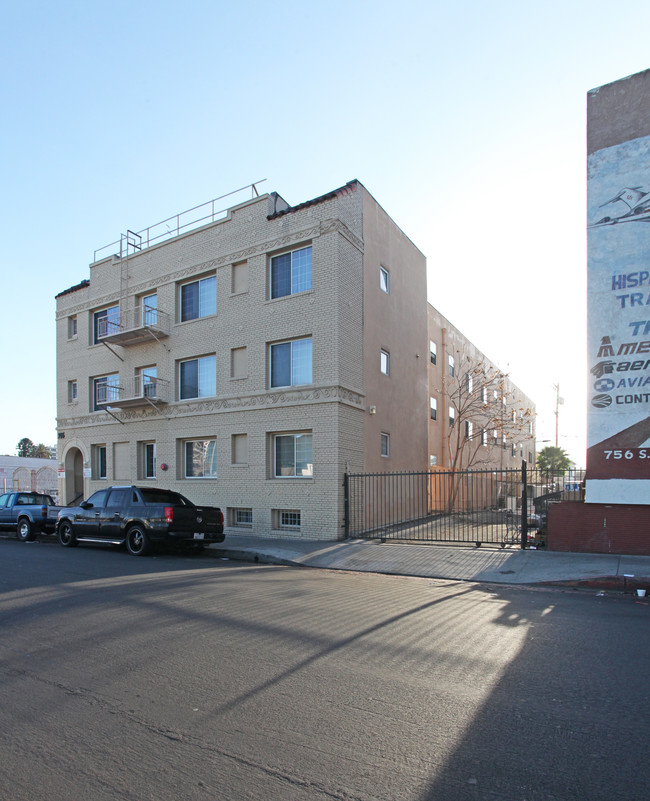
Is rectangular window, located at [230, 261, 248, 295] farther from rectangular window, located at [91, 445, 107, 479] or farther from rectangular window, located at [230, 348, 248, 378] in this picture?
rectangular window, located at [91, 445, 107, 479]

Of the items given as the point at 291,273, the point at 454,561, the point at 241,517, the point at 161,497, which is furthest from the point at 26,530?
the point at 454,561

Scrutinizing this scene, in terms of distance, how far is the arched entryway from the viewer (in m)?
26.0

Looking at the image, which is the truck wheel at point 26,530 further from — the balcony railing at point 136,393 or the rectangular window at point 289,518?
the rectangular window at point 289,518

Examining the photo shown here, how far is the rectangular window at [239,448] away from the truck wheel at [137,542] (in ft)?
17.4

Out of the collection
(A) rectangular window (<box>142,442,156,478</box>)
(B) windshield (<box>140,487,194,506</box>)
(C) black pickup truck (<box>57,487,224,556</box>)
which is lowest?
(C) black pickup truck (<box>57,487,224,556</box>)

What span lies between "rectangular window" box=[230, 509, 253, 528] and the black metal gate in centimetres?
375

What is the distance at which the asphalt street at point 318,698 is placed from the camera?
3.37 m

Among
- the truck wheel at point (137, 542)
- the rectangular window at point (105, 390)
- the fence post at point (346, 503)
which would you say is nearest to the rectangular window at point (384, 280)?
the fence post at point (346, 503)

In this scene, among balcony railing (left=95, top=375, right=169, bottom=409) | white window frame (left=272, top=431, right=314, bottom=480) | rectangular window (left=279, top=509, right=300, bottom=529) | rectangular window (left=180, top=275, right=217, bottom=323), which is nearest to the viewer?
white window frame (left=272, top=431, right=314, bottom=480)

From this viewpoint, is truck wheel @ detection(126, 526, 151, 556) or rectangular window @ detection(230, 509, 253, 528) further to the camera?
rectangular window @ detection(230, 509, 253, 528)

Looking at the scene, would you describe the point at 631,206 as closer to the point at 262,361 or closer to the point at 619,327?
the point at 619,327

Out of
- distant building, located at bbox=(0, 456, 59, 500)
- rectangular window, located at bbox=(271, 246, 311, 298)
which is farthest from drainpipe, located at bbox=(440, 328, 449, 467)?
distant building, located at bbox=(0, 456, 59, 500)

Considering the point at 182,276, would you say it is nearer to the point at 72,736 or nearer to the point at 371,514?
the point at 371,514

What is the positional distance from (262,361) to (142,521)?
672 cm
